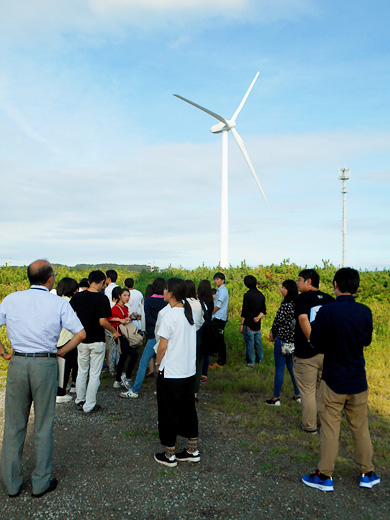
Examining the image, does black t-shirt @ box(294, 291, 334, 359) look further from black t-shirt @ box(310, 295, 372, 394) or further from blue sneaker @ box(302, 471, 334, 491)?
blue sneaker @ box(302, 471, 334, 491)

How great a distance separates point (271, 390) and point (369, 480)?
350cm

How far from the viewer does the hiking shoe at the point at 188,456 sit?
15.4ft

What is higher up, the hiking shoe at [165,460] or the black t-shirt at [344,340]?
the black t-shirt at [344,340]

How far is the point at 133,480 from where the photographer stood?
167 inches

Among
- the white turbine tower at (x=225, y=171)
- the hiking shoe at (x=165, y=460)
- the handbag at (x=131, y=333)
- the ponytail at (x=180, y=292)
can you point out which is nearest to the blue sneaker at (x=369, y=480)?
the hiking shoe at (x=165, y=460)

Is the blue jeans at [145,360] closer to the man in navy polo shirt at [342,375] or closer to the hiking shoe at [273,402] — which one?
the hiking shoe at [273,402]

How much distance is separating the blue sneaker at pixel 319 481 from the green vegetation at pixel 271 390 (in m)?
0.47

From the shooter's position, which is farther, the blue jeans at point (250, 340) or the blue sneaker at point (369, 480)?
the blue jeans at point (250, 340)

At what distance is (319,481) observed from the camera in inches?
165

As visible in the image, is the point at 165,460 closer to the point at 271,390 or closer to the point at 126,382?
the point at 126,382

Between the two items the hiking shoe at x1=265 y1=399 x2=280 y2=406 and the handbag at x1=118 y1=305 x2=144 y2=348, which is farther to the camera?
the handbag at x1=118 y1=305 x2=144 y2=348

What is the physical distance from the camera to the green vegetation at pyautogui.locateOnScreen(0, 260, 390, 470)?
17.1 ft

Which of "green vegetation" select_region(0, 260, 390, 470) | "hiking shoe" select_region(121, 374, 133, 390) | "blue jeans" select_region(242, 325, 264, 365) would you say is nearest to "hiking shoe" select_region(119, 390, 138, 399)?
"hiking shoe" select_region(121, 374, 133, 390)

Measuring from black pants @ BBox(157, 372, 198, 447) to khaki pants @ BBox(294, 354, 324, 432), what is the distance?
1.78 m
